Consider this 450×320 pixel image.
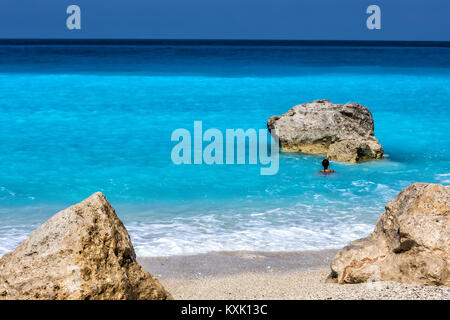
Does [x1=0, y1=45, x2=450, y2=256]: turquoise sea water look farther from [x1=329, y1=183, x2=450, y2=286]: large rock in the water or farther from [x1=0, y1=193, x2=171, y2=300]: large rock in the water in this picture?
[x1=0, y1=193, x2=171, y2=300]: large rock in the water

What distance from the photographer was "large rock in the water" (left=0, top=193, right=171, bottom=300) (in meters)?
4.04

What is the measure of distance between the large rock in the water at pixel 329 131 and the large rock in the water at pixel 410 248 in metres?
7.21

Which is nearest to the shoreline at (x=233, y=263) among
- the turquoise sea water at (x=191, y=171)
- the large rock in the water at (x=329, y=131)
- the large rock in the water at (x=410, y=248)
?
the turquoise sea water at (x=191, y=171)

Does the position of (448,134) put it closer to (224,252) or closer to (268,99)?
(268,99)

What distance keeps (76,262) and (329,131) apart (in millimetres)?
9642

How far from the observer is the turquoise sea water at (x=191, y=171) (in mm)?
8500

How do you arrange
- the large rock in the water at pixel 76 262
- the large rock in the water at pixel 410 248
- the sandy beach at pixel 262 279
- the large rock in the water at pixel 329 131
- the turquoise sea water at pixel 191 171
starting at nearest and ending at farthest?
the large rock in the water at pixel 76 262 → the sandy beach at pixel 262 279 → the large rock in the water at pixel 410 248 → the turquoise sea water at pixel 191 171 → the large rock in the water at pixel 329 131

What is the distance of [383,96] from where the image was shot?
27.6 meters

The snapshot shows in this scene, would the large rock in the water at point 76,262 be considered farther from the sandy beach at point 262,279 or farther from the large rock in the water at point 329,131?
the large rock in the water at point 329,131

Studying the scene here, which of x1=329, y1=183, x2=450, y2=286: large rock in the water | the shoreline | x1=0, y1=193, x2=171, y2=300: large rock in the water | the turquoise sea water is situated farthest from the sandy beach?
x1=0, y1=193, x2=171, y2=300: large rock in the water
